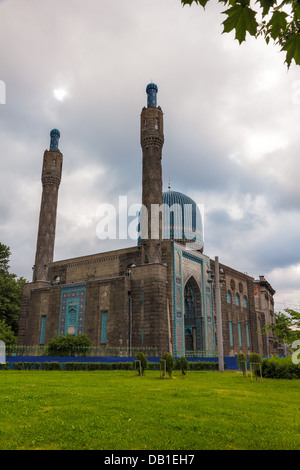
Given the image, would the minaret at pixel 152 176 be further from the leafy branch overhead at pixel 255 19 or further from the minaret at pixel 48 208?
the leafy branch overhead at pixel 255 19

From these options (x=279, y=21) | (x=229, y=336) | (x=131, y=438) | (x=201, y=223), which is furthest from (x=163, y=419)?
(x=201, y=223)

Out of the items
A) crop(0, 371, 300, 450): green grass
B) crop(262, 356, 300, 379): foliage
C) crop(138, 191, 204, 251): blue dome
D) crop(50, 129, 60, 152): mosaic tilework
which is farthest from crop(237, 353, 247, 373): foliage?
crop(50, 129, 60, 152): mosaic tilework

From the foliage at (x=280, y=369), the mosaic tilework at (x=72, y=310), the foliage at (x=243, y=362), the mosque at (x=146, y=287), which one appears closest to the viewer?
the foliage at (x=280, y=369)

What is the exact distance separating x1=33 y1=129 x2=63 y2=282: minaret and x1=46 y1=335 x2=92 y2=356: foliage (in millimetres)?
10816

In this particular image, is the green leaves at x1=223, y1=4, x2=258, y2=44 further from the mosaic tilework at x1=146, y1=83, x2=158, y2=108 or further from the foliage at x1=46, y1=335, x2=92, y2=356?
the mosaic tilework at x1=146, y1=83, x2=158, y2=108

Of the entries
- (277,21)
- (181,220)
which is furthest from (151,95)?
(277,21)

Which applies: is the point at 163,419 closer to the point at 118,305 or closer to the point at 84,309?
the point at 118,305

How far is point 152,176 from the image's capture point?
33281 mm

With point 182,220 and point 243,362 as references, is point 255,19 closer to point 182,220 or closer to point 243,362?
point 243,362

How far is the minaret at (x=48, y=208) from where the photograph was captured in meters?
37.8

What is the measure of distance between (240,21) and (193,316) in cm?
3456

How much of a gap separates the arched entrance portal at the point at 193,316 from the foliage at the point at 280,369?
18817 mm

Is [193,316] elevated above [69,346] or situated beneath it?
elevated above

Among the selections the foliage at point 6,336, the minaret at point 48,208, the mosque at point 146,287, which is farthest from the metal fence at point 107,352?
the minaret at point 48,208
